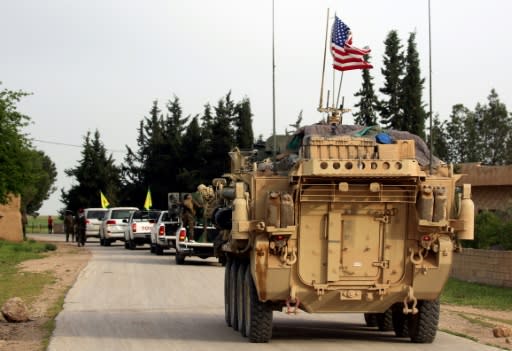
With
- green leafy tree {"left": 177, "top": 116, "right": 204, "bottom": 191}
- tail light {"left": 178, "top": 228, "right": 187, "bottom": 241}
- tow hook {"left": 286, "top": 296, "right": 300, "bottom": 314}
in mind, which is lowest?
tow hook {"left": 286, "top": 296, "right": 300, "bottom": 314}

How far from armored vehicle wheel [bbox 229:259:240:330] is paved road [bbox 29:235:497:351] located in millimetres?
180

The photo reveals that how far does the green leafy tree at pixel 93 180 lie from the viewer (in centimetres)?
8000

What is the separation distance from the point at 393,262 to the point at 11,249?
31000mm

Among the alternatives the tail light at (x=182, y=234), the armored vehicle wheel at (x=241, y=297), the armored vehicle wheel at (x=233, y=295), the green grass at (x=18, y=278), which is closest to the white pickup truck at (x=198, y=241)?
the tail light at (x=182, y=234)

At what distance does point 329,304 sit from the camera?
1345cm

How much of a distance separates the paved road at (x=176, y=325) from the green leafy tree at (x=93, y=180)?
54431 millimetres

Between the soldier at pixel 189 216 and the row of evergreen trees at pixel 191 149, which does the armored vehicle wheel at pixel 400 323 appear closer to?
the soldier at pixel 189 216

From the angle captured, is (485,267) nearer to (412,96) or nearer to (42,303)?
(42,303)

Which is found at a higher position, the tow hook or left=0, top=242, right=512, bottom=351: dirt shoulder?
the tow hook

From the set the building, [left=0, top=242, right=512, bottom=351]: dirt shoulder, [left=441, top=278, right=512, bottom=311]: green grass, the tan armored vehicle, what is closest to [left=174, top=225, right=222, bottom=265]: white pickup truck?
[left=0, top=242, right=512, bottom=351]: dirt shoulder

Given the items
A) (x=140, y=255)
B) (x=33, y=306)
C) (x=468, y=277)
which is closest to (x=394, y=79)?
(x=140, y=255)

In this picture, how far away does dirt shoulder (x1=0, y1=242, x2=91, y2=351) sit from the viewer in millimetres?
14234

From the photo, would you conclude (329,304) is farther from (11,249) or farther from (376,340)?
(11,249)

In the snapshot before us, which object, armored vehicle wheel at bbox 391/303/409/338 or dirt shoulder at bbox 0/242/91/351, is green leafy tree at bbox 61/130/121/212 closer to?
dirt shoulder at bbox 0/242/91/351
